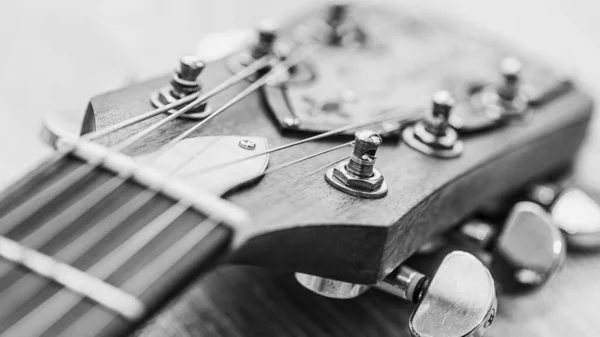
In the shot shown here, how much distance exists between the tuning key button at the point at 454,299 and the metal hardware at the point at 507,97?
38 cm

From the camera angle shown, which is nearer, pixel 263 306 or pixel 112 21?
pixel 263 306

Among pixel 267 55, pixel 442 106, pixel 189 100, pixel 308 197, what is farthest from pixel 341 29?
pixel 308 197

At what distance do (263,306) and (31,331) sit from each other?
49 cm

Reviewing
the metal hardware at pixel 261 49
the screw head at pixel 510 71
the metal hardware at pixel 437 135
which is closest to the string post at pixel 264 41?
the metal hardware at pixel 261 49

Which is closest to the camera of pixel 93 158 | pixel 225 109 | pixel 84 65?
pixel 93 158

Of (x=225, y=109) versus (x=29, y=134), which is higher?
(x=225, y=109)

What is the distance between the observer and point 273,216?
28.1 inches

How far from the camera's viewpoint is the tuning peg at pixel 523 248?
3.37ft

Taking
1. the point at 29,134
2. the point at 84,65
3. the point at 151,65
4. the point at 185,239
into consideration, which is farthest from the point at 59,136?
the point at 151,65

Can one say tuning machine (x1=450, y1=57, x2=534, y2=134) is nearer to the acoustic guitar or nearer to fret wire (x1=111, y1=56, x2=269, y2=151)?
the acoustic guitar

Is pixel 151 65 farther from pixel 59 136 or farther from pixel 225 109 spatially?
pixel 59 136

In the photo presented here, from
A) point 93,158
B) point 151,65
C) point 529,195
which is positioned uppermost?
point 93,158

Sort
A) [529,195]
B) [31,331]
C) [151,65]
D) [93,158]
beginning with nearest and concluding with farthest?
1. [31,331]
2. [93,158]
3. [529,195]
4. [151,65]

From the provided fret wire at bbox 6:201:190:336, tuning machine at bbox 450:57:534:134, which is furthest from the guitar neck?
tuning machine at bbox 450:57:534:134
